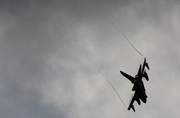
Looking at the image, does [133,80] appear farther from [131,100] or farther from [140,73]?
[131,100]

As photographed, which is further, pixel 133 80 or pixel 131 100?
pixel 131 100

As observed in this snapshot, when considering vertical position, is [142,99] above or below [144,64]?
below

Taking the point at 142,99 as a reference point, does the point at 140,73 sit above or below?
above

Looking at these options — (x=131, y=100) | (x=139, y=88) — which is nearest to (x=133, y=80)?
(x=139, y=88)

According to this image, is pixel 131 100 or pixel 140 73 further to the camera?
pixel 131 100

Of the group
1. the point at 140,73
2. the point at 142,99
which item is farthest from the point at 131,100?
the point at 140,73

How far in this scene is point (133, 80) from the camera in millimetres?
65312

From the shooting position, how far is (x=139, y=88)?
65.0m

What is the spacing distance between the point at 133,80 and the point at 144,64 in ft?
17.3

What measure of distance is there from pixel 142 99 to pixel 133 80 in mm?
6099

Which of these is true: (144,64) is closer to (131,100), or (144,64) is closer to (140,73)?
(140,73)

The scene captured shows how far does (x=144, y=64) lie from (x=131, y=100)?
39.4 feet

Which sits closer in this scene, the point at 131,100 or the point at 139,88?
the point at 139,88

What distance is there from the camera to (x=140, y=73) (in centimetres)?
6600
